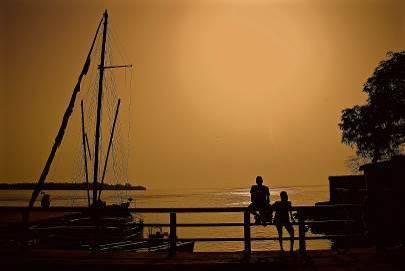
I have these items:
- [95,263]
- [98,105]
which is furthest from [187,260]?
[98,105]

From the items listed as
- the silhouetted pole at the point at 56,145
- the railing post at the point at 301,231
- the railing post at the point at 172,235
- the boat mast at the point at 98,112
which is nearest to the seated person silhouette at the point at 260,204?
the railing post at the point at 301,231

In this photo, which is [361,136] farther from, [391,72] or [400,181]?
[400,181]

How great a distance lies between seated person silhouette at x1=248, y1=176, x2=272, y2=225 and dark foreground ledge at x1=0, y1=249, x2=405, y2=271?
998mm

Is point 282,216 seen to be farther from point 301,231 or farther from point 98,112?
point 98,112

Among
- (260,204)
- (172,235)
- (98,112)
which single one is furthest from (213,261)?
(98,112)

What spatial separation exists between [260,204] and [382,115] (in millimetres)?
54140

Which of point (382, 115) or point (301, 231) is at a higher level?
point (382, 115)

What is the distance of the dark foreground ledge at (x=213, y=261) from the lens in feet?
35.0

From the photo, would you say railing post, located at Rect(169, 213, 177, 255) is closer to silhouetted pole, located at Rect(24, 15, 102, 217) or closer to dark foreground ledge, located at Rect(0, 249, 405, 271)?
dark foreground ledge, located at Rect(0, 249, 405, 271)

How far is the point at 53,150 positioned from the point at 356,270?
9.51m

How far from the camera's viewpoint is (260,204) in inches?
525

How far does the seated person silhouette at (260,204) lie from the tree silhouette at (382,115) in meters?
52.0

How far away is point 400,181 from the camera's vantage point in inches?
607

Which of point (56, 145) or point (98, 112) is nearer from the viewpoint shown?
point (56, 145)
